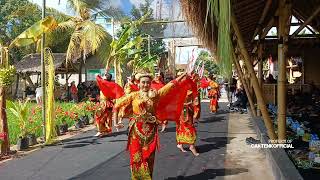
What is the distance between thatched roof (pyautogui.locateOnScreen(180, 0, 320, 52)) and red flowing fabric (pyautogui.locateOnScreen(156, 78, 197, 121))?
0.79 meters

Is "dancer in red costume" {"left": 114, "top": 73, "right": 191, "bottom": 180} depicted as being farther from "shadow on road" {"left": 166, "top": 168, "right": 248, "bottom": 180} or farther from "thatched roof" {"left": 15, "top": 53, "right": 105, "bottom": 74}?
"thatched roof" {"left": 15, "top": 53, "right": 105, "bottom": 74}

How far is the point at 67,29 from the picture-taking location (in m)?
27.2

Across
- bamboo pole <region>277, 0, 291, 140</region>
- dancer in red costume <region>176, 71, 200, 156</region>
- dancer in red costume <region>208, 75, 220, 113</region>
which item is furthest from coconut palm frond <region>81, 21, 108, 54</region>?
bamboo pole <region>277, 0, 291, 140</region>

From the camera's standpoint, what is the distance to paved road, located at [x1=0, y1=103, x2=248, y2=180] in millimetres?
6863

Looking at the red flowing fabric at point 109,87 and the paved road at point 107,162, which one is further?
the red flowing fabric at point 109,87

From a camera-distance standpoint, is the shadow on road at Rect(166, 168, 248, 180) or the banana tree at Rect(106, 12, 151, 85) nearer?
the shadow on road at Rect(166, 168, 248, 180)

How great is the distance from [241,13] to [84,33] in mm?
16561

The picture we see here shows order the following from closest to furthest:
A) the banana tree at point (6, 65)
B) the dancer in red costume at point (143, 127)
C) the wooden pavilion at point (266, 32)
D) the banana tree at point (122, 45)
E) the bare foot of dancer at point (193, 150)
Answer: the wooden pavilion at point (266, 32) < the dancer in red costume at point (143, 127) < the bare foot of dancer at point (193, 150) < the banana tree at point (6, 65) < the banana tree at point (122, 45)

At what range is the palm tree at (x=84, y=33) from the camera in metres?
23.4

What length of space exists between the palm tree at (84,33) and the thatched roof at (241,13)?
33.5ft

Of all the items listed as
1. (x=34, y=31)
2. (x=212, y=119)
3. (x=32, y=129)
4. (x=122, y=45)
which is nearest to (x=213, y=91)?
(x=212, y=119)

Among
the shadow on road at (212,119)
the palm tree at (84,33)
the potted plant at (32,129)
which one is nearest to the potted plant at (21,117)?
the potted plant at (32,129)

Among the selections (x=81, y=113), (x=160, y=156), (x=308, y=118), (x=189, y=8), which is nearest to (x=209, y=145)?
(x=160, y=156)

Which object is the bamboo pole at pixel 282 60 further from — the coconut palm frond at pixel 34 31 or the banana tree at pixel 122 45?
the banana tree at pixel 122 45
